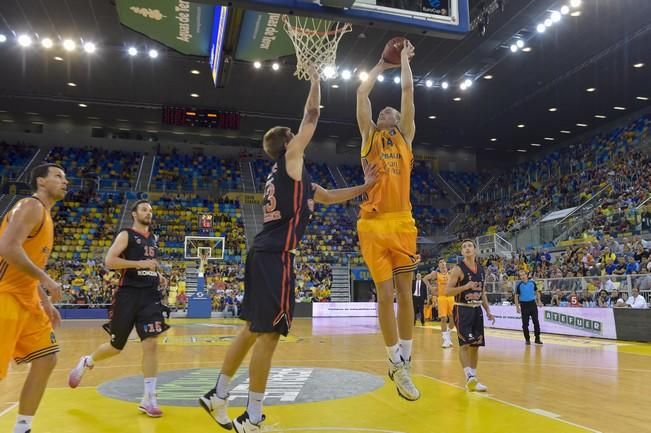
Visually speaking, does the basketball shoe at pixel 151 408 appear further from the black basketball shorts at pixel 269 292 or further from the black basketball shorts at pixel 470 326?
the black basketball shorts at pixel 470 326

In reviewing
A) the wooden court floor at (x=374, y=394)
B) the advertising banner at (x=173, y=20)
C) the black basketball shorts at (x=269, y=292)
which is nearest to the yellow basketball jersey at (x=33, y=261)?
the wooden court floor at (x=374, y=394)

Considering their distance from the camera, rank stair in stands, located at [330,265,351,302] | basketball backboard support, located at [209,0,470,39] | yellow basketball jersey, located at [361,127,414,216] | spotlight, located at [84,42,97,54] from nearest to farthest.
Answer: yellow basketball jersey, located at [361,127,414,216], basketball backboard support, located at [209,0,470,39], spotlight, located at [84,42,97,54], stair in stands, located at [330,265,351,302]

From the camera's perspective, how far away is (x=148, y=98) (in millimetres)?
25734

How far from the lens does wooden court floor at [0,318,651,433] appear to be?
4430mm

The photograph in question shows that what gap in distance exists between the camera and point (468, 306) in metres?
6.55

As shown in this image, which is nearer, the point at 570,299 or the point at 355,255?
the point at 570,299

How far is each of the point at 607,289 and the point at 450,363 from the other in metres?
8.13

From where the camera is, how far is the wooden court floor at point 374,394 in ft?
14.5

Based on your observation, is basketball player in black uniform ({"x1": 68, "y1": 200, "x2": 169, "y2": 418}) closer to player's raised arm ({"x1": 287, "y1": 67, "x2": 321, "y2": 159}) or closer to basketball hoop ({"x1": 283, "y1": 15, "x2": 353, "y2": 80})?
player's raised arm ({"x1": 287, "y1": 67, "x2": 321, "y2": 159})

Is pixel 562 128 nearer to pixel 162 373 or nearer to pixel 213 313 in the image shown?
pixel 213 313

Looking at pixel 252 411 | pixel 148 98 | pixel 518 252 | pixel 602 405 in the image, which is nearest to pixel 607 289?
pixel 518 252

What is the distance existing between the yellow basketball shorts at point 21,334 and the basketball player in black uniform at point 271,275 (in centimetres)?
123

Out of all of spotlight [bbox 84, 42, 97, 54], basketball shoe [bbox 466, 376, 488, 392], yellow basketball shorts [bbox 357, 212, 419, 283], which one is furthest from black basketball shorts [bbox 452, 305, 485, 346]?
spotlight [bbox 84, 42, 97, 54]

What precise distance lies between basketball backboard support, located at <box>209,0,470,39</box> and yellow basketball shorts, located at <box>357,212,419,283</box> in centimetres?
238
